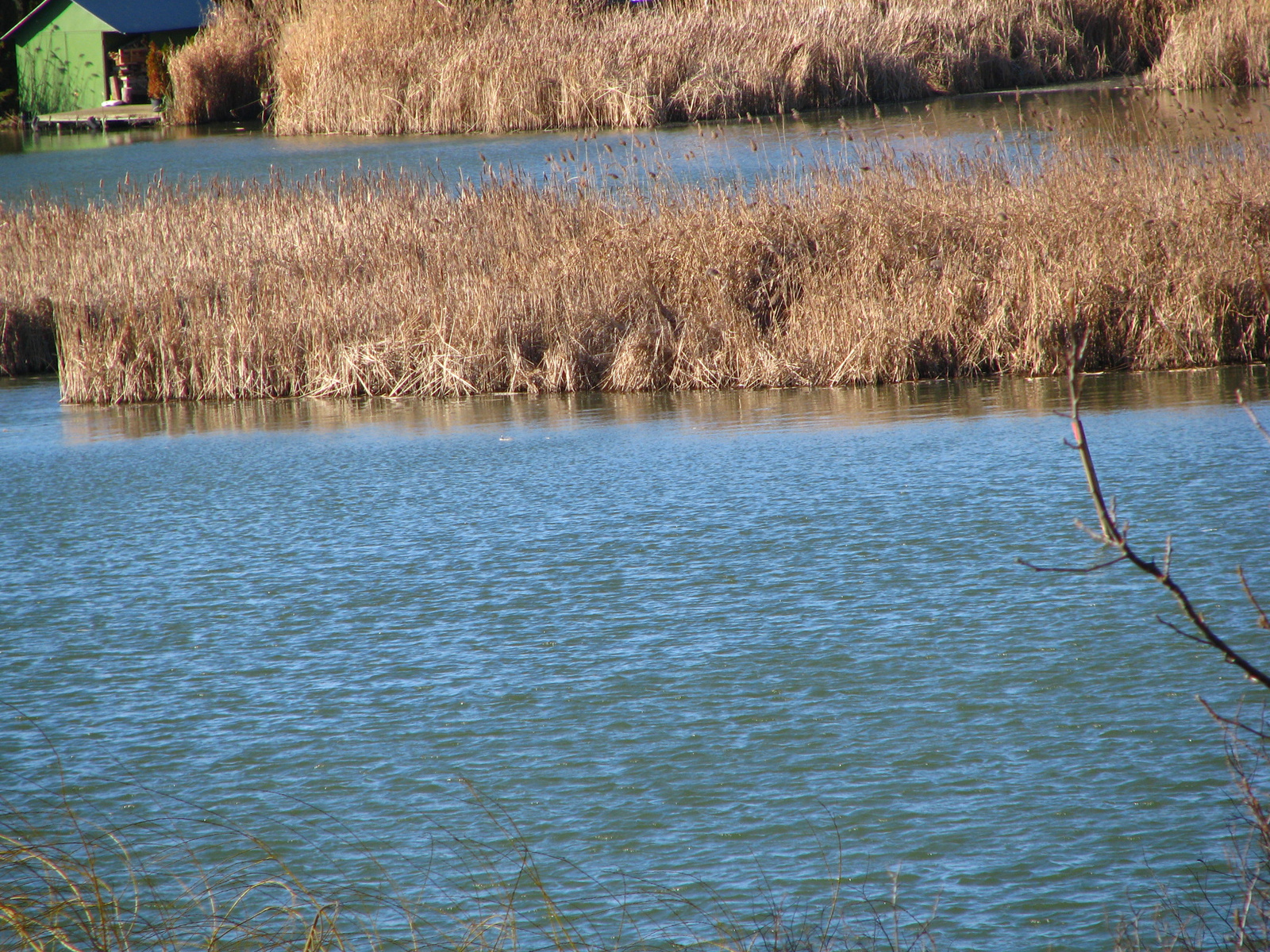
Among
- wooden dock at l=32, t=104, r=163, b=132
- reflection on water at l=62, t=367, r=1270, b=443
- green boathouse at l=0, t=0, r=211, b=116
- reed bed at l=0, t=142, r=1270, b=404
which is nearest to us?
reflection on water at l=62, t=367, r=1270, b=443

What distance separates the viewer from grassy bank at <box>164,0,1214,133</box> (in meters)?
17.8

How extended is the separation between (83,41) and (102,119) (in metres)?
4.28

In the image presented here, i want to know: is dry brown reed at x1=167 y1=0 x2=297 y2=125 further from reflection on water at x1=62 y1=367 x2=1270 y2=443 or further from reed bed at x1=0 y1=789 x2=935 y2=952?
reed bed at x1=0 y1=789 x2=935 y2=952

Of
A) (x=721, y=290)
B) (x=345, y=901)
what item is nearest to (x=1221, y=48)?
(x=721, y=290)

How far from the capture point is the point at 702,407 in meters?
7.45

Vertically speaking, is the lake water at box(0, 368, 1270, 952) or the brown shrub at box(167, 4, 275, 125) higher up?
the brown shrub at box(167, 4, 275, 125)

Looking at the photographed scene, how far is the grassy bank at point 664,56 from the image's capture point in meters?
17.8

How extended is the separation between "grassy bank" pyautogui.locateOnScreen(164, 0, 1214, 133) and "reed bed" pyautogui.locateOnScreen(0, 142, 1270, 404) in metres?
8.52

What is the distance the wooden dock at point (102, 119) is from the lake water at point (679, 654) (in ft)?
71.2

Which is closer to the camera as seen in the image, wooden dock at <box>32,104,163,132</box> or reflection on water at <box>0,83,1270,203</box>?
reflection on water at <box>0,83,1270,203</box>

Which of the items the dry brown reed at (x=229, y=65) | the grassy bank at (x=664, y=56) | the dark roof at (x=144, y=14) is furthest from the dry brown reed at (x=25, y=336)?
the dark roof at (x=144, y=14)

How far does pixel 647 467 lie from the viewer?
600cm

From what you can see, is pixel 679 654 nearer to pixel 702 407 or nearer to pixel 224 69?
pixel 702 407

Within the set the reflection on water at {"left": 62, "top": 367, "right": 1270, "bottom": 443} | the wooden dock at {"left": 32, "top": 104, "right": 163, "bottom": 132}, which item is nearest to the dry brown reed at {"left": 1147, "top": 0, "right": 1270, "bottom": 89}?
the reflection on water at {"left": 62, "top": 367, "right": 1270, "bottom": 443}
